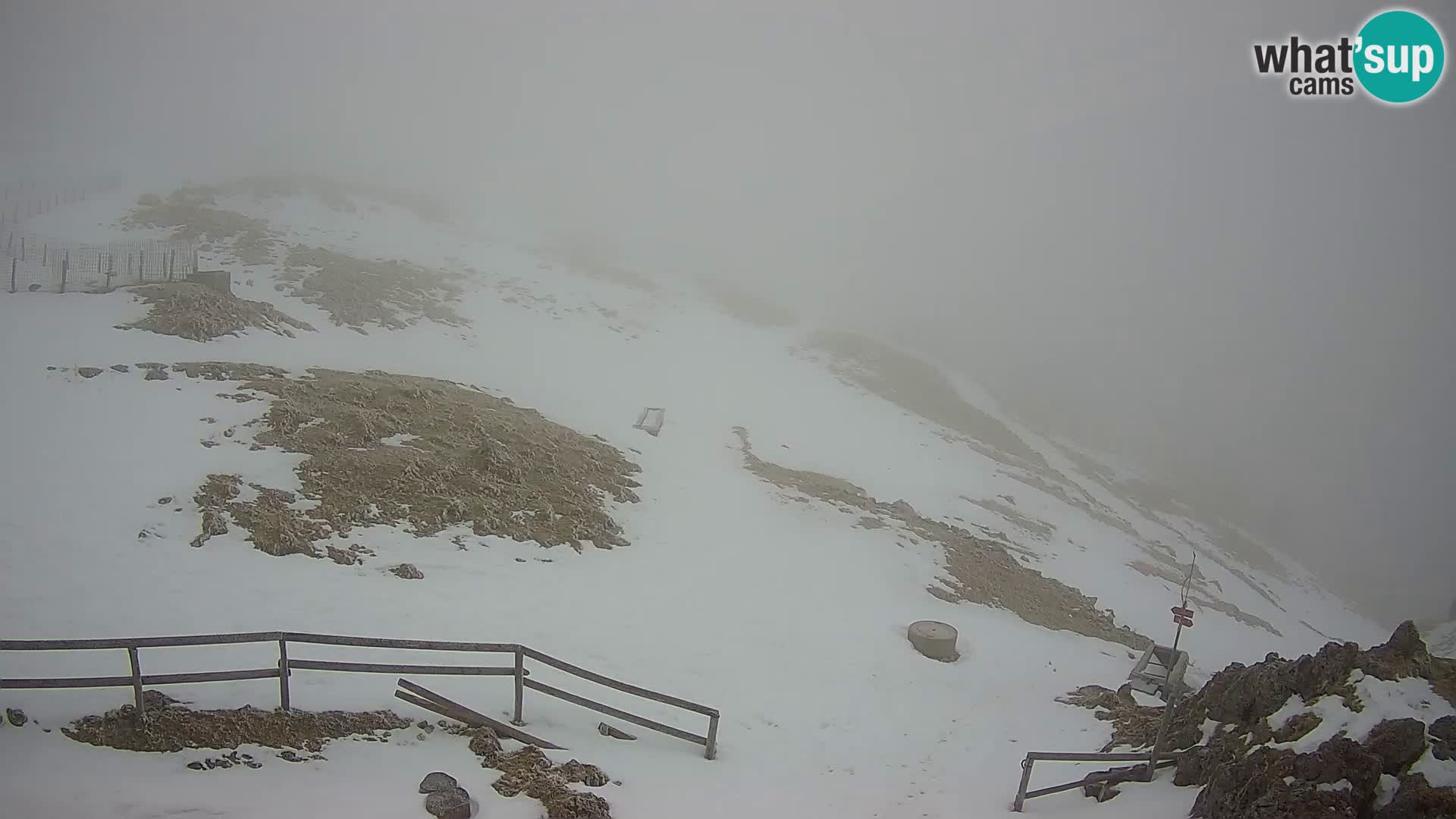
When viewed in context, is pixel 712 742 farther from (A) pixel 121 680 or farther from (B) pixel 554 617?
(A) pixel 121 680

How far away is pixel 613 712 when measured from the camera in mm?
9867

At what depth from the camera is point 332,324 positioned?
3094 centimetres

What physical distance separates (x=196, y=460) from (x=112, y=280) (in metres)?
20.9

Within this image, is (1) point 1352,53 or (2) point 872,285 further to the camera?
(2) point 872,285

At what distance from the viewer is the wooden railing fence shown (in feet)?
23.4

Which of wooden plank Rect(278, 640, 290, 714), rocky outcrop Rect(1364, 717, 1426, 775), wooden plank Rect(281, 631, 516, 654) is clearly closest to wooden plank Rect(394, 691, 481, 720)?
wooden plank Rect(281, 631, 516, 654)

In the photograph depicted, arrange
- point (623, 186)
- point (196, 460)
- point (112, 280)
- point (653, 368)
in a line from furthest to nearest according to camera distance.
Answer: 1. point (623, 186)
2. point (653, 368)
3. point (112, 280)
4. point (196, 460)

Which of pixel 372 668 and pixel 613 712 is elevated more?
pixel 372 668

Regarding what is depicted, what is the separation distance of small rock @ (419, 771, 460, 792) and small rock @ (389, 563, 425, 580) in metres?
6.32

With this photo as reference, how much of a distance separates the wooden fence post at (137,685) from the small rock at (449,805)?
128 inches

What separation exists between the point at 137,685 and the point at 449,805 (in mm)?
3578

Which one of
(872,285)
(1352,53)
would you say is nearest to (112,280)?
(1352,53)

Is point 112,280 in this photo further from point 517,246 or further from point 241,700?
point 517,246

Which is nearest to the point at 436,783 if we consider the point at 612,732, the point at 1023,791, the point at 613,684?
the point at 613,684
